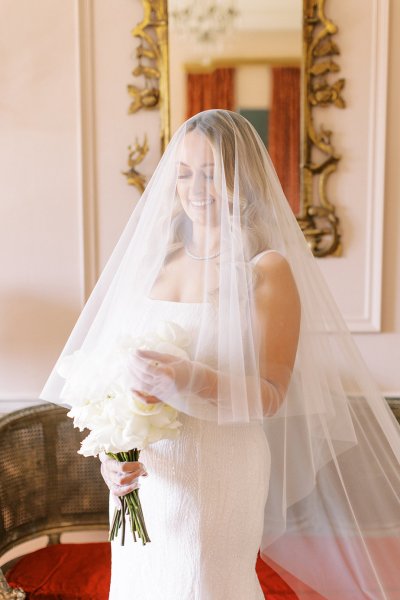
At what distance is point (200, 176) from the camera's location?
55.7 inches

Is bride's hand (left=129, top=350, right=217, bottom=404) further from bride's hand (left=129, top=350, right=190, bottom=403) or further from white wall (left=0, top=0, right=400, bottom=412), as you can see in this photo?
white wall (left=0, top=0, right=400, bottom=412)

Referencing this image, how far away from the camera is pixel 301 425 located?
1528mm

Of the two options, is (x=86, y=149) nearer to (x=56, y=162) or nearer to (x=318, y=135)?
(x=56, y=162)

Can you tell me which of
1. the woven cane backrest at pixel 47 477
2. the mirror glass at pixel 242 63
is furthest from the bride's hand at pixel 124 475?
the mirror glass at pixel 242 63

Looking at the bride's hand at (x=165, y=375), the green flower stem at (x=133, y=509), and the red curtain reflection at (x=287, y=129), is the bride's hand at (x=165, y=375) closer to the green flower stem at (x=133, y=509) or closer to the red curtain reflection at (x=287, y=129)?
the green flower stem at (x=133, y=509)

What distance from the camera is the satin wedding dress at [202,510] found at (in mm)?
1384

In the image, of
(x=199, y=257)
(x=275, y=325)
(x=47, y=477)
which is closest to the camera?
(x=275, y=325)

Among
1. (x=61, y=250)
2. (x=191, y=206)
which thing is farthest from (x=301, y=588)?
(x=61, y=250)

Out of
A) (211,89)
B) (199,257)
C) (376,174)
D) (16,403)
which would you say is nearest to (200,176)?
(199,257)

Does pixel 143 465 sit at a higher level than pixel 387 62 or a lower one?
lower

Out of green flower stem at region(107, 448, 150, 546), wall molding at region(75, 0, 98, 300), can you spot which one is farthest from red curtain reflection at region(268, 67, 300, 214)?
green flower stem at region(107, 448, 150, 546)

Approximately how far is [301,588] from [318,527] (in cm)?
19

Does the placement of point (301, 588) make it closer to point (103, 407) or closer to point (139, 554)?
point (139, 554)

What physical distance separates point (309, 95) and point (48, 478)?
1.90 meters
